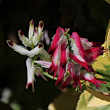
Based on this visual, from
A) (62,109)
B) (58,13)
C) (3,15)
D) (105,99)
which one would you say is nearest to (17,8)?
(3,15)

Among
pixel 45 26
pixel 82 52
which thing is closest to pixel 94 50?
pixel 82 52

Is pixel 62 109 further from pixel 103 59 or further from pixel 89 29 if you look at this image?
pixel 89 29

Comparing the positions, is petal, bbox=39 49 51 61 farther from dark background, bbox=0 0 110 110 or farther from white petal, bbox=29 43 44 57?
dark background, bbox=0 0 110 110

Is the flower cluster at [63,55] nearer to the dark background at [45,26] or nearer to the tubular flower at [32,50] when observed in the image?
the tubular flower at [32,50]

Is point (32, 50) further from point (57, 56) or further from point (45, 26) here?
point (45, 26)

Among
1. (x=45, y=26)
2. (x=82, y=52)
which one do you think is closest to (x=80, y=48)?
(x=82, y=52)

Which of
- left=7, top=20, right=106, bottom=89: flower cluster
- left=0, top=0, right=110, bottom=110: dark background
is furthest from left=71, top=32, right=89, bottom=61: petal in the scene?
left=0, top=0, right=110, bottom=110: dark background

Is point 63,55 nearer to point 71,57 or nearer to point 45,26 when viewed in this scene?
point 71,57

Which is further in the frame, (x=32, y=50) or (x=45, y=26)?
(x=45, y=26)
